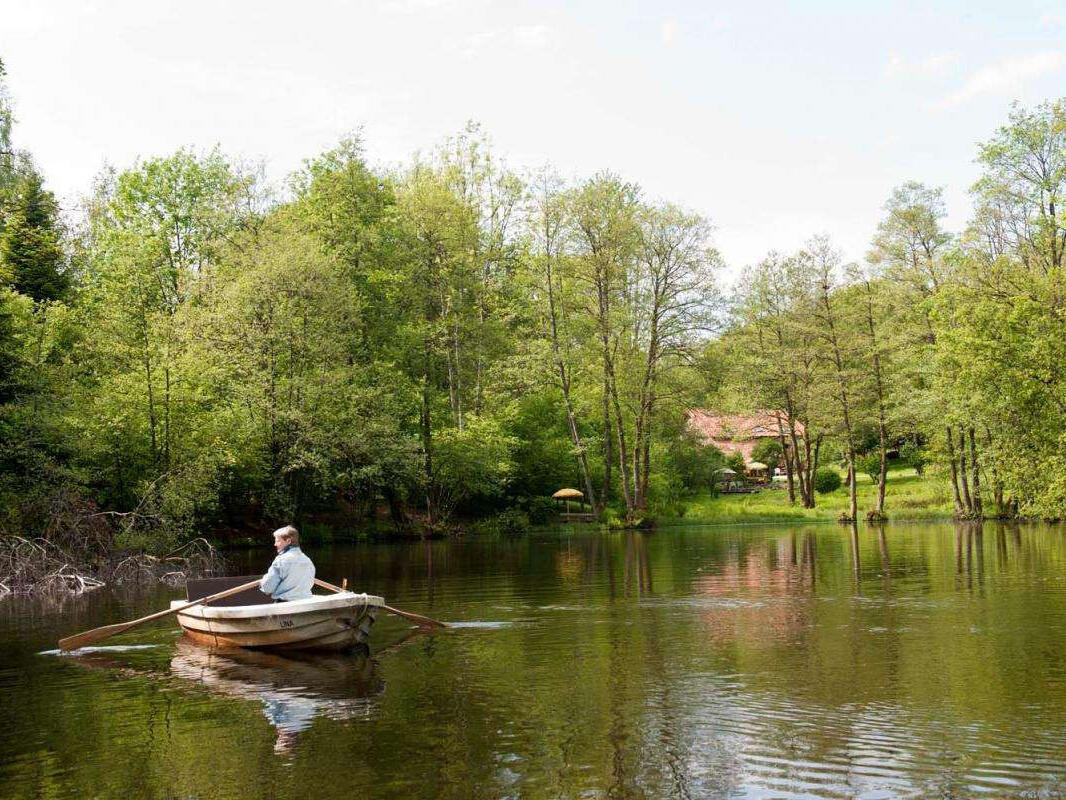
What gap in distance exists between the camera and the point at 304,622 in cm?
1378

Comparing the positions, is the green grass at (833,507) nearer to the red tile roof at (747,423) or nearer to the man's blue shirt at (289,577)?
the red tile roof at (747,423)

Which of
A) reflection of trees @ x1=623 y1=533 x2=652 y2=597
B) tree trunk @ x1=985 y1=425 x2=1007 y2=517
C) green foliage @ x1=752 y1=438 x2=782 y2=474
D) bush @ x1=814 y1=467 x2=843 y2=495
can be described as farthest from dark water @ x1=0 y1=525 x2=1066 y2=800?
green foliage @ x1=752 y1=438 x2=782 y2=474

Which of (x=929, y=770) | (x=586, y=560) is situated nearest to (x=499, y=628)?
(x=929, y=770)

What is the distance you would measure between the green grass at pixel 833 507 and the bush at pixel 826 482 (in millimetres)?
1862

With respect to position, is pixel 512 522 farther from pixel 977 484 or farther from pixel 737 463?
pixel 737 463

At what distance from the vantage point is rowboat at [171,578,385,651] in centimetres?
1365

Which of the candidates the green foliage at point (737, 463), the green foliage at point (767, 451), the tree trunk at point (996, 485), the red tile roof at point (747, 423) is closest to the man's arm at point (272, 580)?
the tree trunk at point (996, 485)

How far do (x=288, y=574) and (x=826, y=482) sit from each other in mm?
50041

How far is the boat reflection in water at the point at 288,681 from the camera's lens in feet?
34.1

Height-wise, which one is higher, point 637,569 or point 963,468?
point 963,468

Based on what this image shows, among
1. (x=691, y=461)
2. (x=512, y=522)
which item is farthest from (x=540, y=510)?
(x=691, y=461)

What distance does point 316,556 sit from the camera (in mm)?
33500

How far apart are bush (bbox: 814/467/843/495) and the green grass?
1.86 meters

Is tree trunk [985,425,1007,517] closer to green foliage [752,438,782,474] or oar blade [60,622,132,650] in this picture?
green foliage [752,438,782,474]
